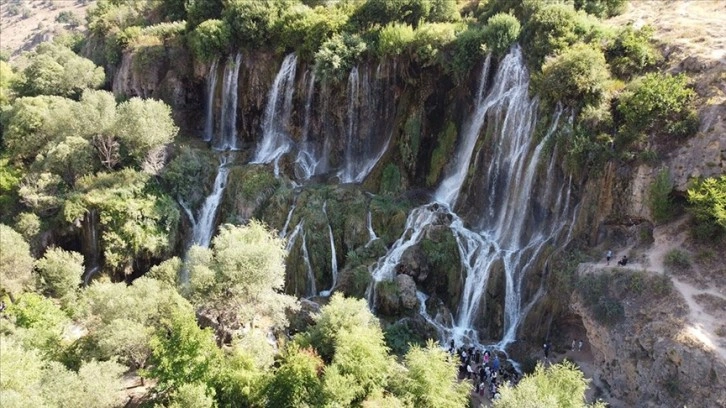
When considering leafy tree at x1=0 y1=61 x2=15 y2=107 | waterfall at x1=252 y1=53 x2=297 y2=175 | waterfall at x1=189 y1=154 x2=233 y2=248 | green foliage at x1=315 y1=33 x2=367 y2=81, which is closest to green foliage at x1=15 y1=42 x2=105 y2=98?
leafy tree at x1=0 y1=61 x2=15 y2=107

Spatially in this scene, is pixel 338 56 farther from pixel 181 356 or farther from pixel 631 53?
pixel 181 356

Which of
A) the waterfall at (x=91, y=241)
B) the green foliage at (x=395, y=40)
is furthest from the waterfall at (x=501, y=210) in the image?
the waterfall at (x=91, y=241)

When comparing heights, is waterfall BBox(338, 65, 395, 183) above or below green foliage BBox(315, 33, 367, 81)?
below

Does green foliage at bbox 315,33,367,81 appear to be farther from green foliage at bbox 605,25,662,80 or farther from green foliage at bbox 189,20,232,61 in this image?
green foliage at bbox 605,25,662,80

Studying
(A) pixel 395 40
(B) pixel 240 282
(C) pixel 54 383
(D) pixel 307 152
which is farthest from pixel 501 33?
(C) pixel 54 383

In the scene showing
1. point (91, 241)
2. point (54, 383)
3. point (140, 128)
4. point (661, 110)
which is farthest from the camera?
point (140, 128)

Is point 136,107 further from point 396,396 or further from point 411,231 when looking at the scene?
point 396,396

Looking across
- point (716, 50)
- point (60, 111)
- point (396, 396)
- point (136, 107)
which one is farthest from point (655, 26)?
point (60, 111)
